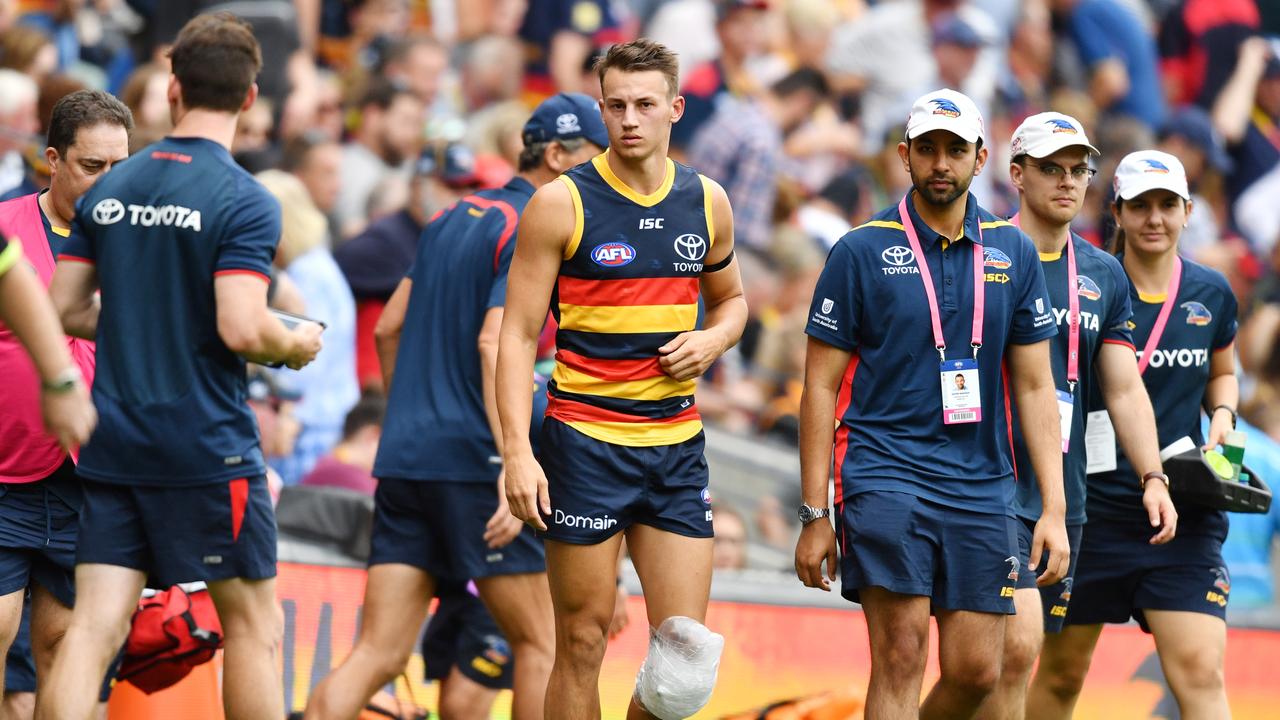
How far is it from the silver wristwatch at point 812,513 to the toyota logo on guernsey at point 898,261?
0.86m

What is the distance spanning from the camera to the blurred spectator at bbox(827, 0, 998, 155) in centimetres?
1492

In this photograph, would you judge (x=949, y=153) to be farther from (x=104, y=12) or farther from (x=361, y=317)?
(x=104, y=12)

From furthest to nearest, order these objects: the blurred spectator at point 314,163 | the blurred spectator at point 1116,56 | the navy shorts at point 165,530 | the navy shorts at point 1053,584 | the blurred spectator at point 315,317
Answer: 1. the blurred spectator at point 1116,56
2. the blurred spectator at point 314,163
3. the blurred spectator at point 315,317
4. the navy shorts at point 1053,584
5. the navy shorts at point 165,530

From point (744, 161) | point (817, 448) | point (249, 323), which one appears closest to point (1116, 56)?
point (744, 161)

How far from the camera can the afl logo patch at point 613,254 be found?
6047 mm

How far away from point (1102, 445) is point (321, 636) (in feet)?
12.0

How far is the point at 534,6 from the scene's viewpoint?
13.7m

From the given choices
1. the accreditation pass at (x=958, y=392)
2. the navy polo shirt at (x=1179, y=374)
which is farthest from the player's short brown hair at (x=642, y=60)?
the navy polo shirt at (x=1179, y=374)

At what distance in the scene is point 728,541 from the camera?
10438mm

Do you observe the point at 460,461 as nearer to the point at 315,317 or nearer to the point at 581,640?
the point at 581,640

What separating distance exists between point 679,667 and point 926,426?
3.93 feet

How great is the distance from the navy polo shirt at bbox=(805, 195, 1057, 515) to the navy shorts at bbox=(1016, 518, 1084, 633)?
0.34 meters

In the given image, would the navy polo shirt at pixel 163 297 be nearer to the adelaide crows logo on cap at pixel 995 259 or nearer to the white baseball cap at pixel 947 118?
the white baseball cap at pixel 947 118

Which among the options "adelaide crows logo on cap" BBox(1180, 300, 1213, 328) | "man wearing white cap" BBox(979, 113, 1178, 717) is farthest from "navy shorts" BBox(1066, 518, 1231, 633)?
"adelaide crows logo on cap" BBox(1180, 300, 1213, 328)
